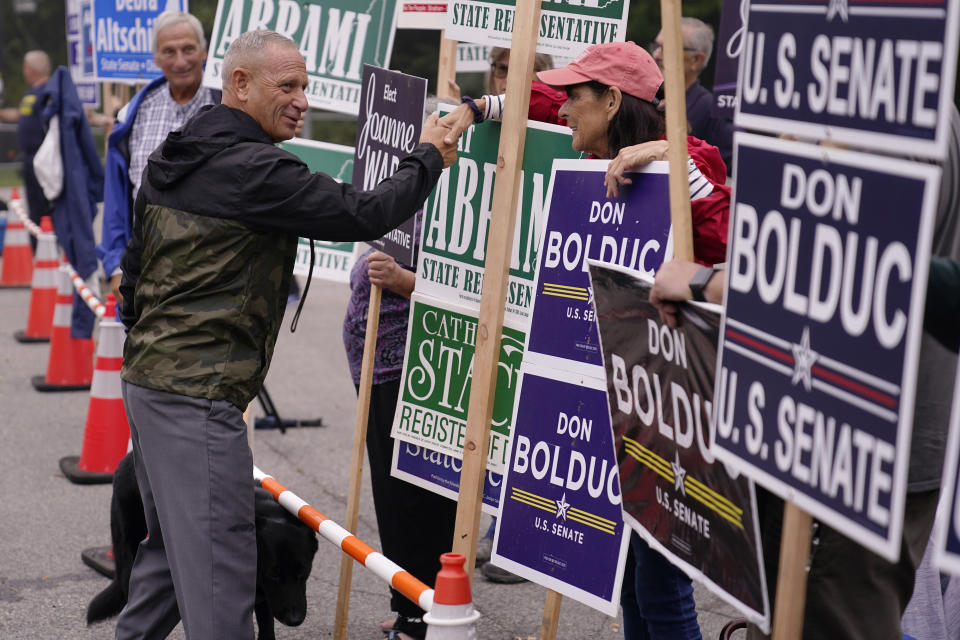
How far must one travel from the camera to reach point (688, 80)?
718cm

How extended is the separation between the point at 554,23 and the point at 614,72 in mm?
364

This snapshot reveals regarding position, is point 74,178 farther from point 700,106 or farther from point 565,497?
point 565,497

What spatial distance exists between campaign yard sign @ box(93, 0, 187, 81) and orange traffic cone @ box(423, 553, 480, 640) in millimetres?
6171

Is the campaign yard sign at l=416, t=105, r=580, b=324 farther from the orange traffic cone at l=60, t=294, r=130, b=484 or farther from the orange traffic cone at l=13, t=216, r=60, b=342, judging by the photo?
the orange traffic cone at l=13, t=216, r=60, b=342

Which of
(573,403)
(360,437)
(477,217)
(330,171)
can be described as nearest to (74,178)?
(330,171)

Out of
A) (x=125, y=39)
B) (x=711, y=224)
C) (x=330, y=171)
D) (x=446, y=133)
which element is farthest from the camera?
(x=125, y=39)

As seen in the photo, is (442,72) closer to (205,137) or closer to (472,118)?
(472,118)

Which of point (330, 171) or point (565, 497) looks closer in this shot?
point (565, 497)

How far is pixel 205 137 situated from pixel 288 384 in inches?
246

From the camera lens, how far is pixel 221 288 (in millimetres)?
3381

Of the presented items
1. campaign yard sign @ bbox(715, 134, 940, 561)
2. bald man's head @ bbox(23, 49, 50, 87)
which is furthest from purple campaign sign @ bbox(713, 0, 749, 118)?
bald man's head @ bbox(23, 49, 50, 87)

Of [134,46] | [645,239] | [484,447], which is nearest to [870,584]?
[645,239]

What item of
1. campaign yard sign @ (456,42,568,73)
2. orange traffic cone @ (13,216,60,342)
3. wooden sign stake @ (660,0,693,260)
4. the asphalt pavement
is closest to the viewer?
wooden sign stake @ (660,0,693,260)

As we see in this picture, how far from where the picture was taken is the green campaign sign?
3988 millimetres
